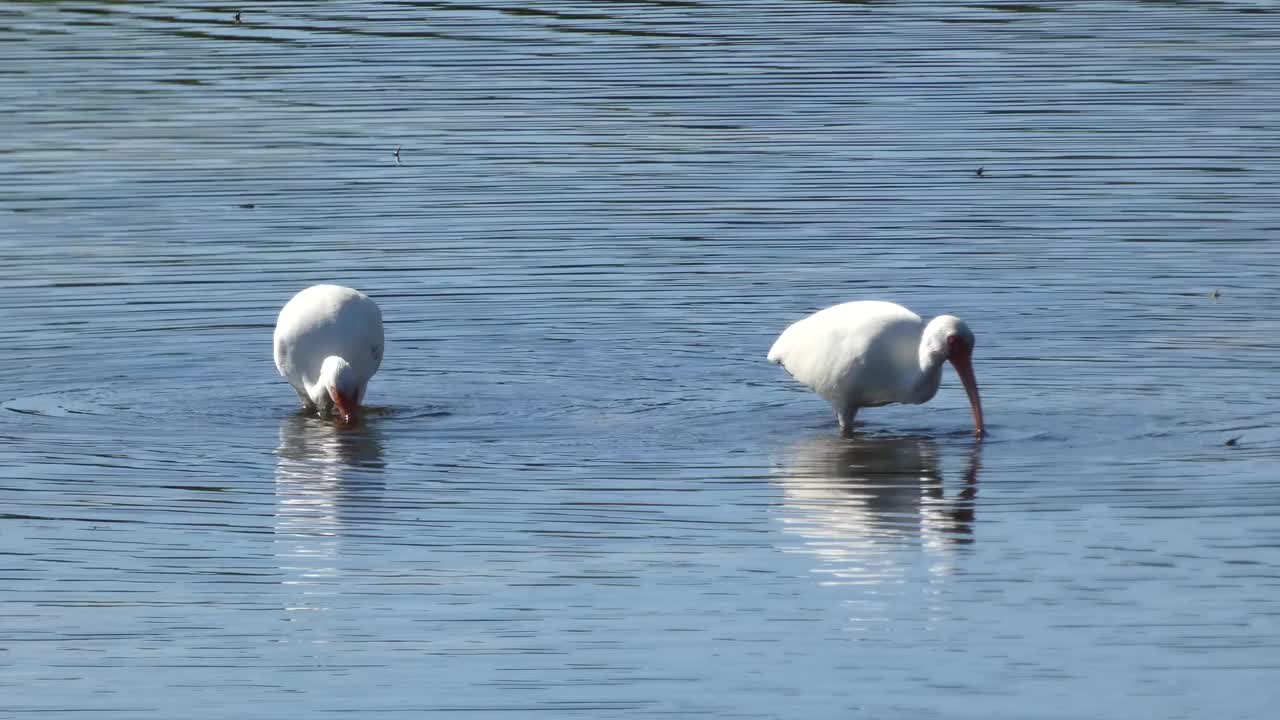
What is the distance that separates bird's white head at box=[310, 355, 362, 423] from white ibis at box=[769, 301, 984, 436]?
85.0 inches

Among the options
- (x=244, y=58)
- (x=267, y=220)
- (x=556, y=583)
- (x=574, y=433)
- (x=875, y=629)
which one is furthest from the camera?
(x=244, y=58)

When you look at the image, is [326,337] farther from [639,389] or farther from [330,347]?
[639,389]

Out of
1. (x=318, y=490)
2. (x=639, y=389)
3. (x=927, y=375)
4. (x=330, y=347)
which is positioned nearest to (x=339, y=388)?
(x=330, y=347)

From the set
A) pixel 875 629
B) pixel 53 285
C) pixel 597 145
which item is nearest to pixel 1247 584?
pixel 875 629

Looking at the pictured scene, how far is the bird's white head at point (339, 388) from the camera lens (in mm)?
12789

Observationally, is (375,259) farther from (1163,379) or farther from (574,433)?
(1163,379)

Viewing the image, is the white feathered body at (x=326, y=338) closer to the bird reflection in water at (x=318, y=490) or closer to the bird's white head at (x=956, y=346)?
the bird reflection in water at (x=318, y=490)

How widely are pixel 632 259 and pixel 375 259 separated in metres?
1.60

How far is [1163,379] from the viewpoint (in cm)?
1305

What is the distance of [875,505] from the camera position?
36.3 ft

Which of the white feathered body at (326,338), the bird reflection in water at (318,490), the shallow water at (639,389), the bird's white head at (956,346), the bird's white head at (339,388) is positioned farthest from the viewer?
the white feathered body at (326,338)

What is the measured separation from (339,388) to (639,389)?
1460 millimetres

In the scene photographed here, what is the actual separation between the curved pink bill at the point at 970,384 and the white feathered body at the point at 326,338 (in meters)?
2.91

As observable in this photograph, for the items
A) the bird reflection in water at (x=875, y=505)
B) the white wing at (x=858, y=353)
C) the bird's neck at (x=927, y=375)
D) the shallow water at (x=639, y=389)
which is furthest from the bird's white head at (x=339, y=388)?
the bird's neck at (x=927, y=375)
